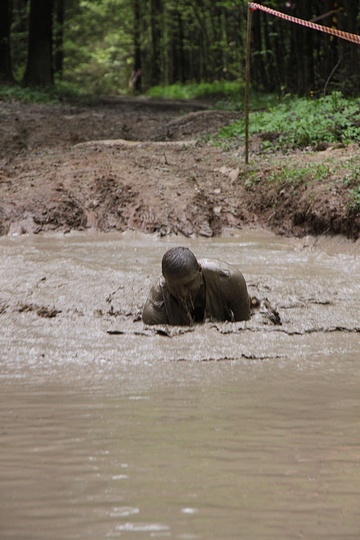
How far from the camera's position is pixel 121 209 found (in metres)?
10.0

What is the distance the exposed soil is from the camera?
948cm

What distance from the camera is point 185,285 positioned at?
206 inches

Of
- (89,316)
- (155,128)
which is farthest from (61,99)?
(89,316)

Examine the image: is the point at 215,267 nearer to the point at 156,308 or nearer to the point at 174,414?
the point at 156,308

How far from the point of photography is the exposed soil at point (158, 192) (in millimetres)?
9477

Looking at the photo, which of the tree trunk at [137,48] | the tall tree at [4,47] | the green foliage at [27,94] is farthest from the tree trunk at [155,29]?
the green foliage at [27,94]

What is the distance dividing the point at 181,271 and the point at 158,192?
5268 mm

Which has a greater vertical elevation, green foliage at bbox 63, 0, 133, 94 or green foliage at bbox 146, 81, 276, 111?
green foliage at bbox 63, 0, 133, 94

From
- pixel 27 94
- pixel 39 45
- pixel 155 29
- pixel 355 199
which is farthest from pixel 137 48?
pixel 355 199

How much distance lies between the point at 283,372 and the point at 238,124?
10.3 m

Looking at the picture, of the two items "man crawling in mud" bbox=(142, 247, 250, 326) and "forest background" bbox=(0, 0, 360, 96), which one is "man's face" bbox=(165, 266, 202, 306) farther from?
"forest background" bbox=(0, 0, 360, 96)

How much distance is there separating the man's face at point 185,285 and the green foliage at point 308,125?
6575mm

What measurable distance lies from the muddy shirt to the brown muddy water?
0.63 ft

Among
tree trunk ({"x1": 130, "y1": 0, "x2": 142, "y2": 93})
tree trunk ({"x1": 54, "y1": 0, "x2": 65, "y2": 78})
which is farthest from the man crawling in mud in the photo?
tree trunk ({"x1": 130, "y1": 0, "x2": 142, "y2": 93})
